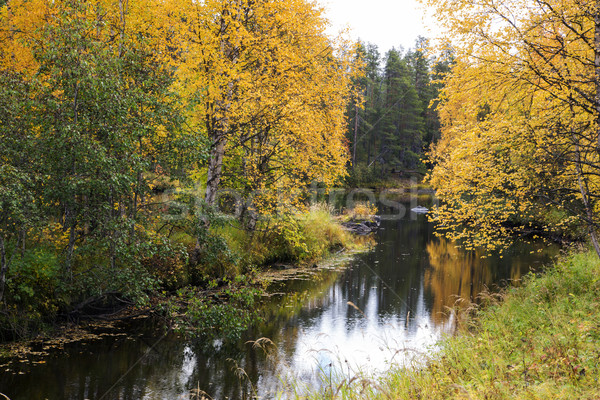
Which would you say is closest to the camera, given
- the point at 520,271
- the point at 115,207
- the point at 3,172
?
the point at 3,172

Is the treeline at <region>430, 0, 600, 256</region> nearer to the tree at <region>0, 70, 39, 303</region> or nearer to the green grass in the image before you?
the green grass

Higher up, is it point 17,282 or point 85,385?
point 17,282

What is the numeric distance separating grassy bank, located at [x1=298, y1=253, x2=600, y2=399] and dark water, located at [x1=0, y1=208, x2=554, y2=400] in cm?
53

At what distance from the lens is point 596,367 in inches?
202

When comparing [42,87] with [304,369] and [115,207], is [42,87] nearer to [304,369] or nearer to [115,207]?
[115,207]

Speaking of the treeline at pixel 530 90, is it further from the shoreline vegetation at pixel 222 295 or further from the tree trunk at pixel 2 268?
the tree trunk at pixel 2 268

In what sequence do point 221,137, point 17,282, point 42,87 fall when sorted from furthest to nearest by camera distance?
point 221,137 < point 17,282 < point 42,87

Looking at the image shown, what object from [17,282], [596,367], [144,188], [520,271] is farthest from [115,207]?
[520,271]

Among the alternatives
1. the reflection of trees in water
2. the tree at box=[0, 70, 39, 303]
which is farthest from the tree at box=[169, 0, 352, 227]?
the reflection of trees in water

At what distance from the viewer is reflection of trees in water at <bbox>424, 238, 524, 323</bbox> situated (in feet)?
45.1

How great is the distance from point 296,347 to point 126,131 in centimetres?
615

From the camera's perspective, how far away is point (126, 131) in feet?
30.5

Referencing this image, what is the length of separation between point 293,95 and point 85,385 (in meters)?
10.1

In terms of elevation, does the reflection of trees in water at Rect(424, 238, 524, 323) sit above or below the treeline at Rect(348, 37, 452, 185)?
below
